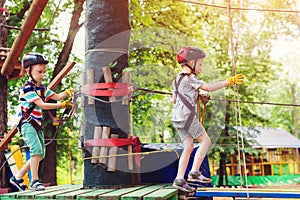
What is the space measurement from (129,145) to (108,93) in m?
0.54

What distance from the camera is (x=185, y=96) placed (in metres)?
3.91

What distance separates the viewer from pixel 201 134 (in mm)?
3848

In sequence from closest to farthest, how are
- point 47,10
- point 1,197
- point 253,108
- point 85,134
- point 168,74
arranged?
point 1,197
point 85,134
point 168,74
point 47,10
point 253,108

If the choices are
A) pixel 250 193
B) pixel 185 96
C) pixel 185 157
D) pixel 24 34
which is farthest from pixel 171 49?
pixel 250 193

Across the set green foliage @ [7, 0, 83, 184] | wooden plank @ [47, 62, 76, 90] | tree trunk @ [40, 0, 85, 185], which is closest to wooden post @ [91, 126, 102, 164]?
wooden plank @ [47, 62, 76, 90]

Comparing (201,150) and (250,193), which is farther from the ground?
(201,150)

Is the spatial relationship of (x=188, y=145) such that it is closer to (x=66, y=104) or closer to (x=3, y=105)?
(x=66, y=104)

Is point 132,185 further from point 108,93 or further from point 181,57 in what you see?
point 181,57

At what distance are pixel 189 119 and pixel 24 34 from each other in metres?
3.02

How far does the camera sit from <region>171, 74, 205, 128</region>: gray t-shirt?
385 cm

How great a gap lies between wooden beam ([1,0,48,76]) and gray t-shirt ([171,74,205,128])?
227cm

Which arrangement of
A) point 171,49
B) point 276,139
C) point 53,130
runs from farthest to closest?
point 276,139 < point 53,130 < point 171,49

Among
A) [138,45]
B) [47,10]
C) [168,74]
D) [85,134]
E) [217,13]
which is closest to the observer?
[85,134]

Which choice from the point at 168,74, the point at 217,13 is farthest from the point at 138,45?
the point at 217,13
